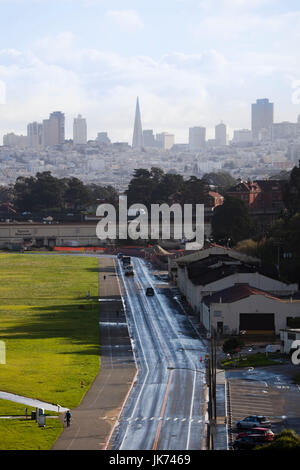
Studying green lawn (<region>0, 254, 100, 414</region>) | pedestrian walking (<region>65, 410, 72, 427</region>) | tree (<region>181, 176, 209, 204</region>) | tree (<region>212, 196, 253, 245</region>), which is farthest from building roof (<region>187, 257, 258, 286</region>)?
tree (<region>181, 176, 209, 204</region>)

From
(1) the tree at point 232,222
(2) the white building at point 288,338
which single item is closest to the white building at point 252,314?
(2) the white building at point 288,338

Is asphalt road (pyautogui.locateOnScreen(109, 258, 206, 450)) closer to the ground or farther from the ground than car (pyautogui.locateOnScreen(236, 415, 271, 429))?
closer to the ground

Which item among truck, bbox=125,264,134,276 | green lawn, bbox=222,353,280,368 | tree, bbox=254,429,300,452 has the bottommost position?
truck, bbox=125,264,134,276

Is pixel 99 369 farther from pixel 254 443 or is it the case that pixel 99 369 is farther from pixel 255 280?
pixel 255 280

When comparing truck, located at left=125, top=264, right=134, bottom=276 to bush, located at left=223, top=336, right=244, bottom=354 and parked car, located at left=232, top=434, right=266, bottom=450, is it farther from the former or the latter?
parked car, located at left=232, top=434, right=266, bottom=450

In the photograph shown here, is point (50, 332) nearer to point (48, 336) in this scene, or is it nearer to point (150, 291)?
point (48, 336)

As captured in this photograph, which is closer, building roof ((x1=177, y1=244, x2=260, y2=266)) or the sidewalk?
the sidewalk
